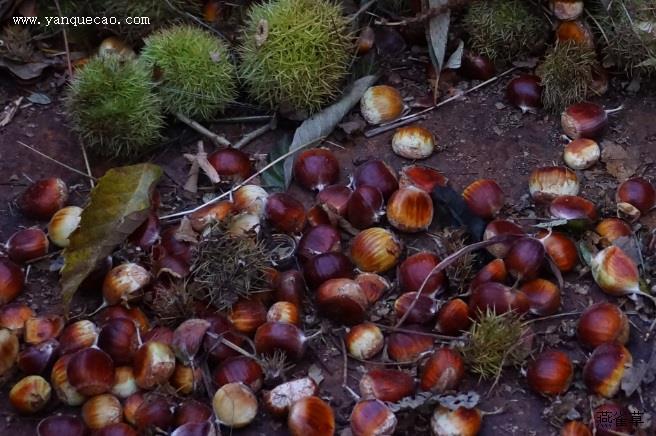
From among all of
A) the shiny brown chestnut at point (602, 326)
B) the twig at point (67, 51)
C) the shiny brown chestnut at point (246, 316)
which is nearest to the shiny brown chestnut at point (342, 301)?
the shiny brown chestnut at point (246, 316)

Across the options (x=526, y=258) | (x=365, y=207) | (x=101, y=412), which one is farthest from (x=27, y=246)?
(x=526, y=258)

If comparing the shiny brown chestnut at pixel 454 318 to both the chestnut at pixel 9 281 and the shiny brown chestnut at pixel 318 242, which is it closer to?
the shiny brown chestnut at pixel 318 242

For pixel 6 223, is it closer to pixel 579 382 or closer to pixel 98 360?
pixel 98 360

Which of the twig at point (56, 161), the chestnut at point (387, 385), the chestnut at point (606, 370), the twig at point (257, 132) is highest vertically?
the twig at point (56, 161)

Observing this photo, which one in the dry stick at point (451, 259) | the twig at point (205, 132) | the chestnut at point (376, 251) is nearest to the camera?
the dry stick at point (451, 259)

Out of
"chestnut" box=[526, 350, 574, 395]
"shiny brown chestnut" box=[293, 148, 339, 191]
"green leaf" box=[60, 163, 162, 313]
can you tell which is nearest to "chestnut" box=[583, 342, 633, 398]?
"chestnut" box=[526, 350, 574, 395]

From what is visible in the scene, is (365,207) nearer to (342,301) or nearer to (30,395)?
(342,301)
